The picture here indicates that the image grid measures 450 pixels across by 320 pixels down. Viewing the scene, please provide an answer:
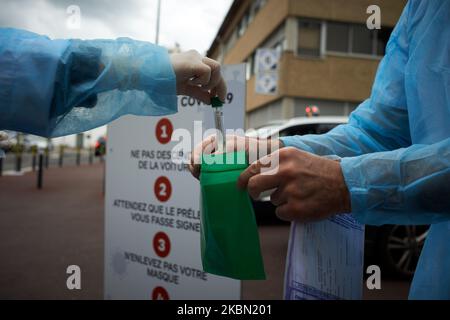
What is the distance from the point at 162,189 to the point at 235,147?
4.24ft

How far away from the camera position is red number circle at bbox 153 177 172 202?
2309 millimetres

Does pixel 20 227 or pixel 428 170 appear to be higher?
pixel 428 170

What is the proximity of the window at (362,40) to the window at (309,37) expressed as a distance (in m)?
1.38

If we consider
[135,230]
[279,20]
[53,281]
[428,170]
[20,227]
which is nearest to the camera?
[428,170]

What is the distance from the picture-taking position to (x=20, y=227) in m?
5.53

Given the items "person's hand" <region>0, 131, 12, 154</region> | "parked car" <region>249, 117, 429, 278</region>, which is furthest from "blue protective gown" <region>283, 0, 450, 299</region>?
"parked car" <region>249, 117, 429, 278</region>

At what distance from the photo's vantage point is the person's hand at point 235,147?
1125 millimetres

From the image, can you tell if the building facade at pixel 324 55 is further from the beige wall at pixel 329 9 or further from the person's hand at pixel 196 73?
the person's hand at pixel 196 73

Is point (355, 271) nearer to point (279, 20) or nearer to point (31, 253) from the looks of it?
point (31, 253)

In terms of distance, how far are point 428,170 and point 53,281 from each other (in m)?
3.60

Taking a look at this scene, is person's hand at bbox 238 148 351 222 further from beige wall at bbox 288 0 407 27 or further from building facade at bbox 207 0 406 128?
beige wall at bbox 288 0 407 27

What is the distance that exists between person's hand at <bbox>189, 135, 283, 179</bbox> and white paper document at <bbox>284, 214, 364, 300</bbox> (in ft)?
1.04
